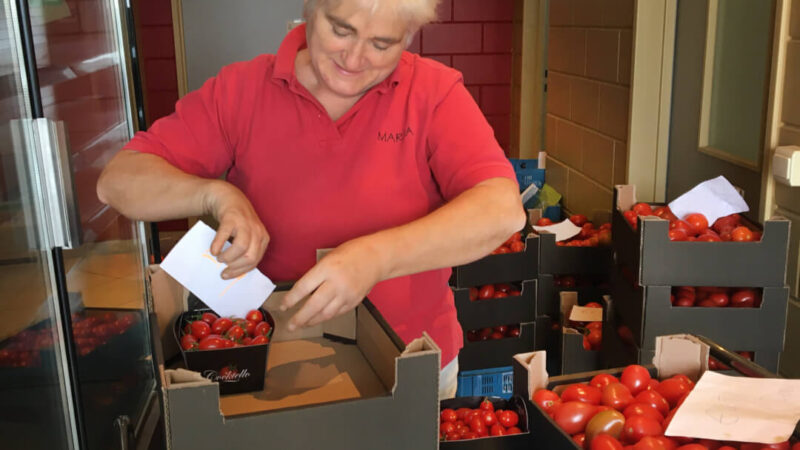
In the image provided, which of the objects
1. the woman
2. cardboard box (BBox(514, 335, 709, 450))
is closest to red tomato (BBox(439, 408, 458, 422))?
the woman

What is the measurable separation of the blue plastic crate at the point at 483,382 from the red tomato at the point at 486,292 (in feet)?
0.91

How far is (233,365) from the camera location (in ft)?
3.84

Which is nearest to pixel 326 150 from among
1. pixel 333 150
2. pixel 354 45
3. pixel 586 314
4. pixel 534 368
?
pixel 333 150

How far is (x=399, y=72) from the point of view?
1509 millimetres

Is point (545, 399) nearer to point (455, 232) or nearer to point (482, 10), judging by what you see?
point (455, 232)

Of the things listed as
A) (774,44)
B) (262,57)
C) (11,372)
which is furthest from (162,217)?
(774,44)

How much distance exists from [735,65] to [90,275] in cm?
236

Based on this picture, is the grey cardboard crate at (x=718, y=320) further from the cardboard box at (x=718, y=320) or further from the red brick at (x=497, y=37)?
the red brick at (x=497, y=37)

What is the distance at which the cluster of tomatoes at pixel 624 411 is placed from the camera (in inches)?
47.0

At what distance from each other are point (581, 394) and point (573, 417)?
81 mm

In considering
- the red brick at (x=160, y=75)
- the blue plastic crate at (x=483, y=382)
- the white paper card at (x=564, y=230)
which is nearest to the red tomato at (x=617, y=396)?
the blue plastic crate at (x=483, y=382)

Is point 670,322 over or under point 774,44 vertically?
under

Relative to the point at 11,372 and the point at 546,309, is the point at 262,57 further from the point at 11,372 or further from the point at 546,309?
the point at 546,309

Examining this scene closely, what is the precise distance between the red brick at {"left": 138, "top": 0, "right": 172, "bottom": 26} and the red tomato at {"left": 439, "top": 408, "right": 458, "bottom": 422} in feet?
14.5
